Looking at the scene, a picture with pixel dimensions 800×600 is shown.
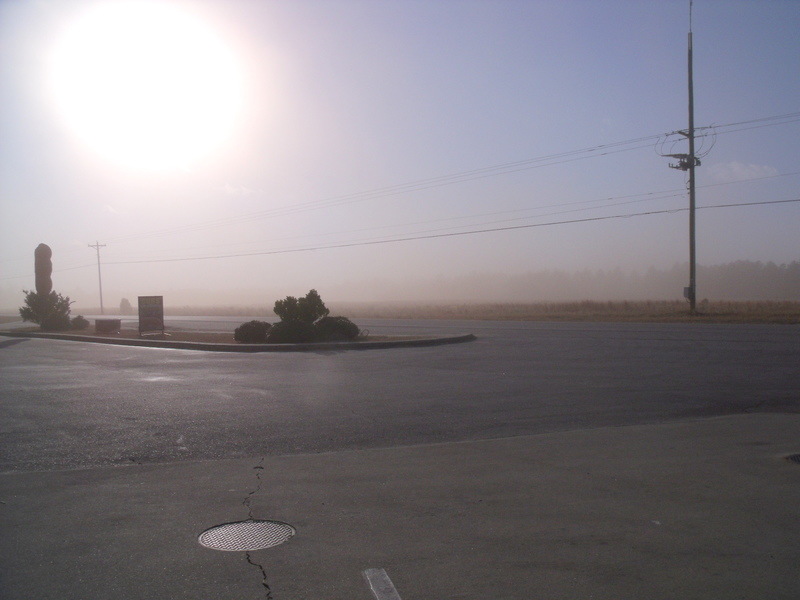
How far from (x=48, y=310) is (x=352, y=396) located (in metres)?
35.4

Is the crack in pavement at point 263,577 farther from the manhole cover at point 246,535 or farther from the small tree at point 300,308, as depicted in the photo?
the small tree at point 300,308

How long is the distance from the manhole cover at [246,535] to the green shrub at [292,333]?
18936 millimetres

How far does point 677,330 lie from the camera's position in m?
29.1

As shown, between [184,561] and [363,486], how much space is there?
2303 mm

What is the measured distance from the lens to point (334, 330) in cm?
2602

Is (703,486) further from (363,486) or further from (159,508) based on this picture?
(159,508)

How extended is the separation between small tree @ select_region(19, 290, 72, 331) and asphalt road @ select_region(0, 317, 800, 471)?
2153cm

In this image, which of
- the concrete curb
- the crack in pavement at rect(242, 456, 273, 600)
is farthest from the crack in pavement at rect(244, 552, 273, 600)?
the concrete curb

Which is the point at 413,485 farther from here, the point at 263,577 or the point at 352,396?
the point at 352,396

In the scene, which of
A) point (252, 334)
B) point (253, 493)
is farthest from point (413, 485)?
point (252, 334)

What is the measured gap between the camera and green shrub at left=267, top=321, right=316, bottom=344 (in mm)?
25078

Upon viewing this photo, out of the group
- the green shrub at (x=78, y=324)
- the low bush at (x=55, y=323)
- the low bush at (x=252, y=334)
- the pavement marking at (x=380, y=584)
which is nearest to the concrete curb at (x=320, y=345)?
the low bush at (x=252, y=334)

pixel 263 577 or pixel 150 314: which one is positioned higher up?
pixel 150 314

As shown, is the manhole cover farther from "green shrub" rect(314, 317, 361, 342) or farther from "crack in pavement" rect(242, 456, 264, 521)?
"green shrub" rect(314, 317, 361, 342)
